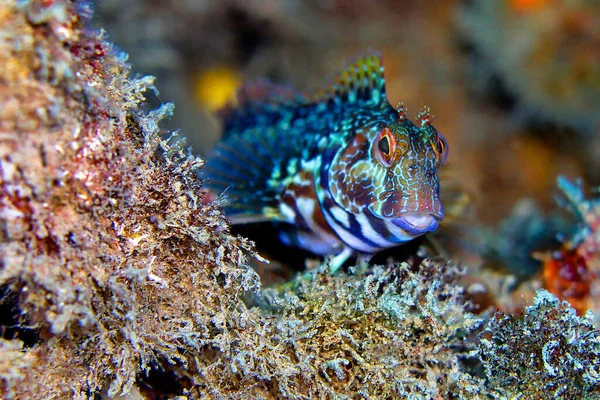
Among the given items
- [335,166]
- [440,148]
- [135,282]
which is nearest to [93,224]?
[135,282]

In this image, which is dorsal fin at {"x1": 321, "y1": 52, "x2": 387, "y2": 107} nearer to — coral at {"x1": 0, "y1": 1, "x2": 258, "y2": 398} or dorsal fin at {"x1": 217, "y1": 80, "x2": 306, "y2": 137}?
dorsal fin at {"x1": 217, "y1": 80, "x2": 306, "y2": 137}

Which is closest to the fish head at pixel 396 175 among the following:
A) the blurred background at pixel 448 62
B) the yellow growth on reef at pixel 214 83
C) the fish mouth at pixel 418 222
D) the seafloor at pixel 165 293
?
the fish mouth at pixel 418 222

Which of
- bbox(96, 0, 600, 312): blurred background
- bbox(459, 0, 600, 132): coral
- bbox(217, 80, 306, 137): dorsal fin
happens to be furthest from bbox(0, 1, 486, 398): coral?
bbox(459, 0, 600, 132): coral

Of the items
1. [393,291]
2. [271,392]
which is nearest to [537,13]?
[393,291]

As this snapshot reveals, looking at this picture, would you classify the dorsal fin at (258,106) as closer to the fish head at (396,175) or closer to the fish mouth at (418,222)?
the fish head at (396,175)

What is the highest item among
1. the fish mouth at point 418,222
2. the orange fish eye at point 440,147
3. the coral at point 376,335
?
the orange fish eye at point 440,147

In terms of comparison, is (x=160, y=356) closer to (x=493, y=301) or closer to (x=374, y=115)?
(x=374, y=115)
